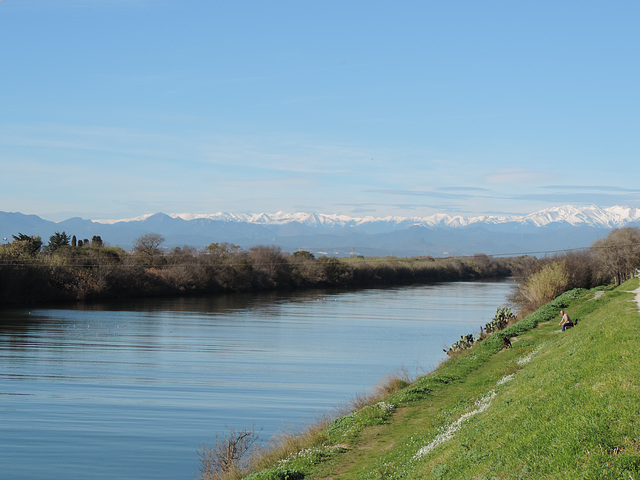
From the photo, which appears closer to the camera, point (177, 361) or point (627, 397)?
point (627, 397)

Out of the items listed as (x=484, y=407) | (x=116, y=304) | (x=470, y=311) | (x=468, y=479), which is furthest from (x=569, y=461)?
(x=116, y=304)

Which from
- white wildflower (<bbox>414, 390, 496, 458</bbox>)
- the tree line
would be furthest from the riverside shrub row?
white wildflower (<bbox>414, 390, 496, 458</bbox>)

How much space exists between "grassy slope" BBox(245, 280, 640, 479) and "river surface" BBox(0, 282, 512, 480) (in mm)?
4965

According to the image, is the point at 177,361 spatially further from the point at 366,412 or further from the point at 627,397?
the point at 627,397

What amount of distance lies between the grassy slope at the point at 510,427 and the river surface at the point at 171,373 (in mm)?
4965

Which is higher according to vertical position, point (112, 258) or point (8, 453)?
point (112, 258)

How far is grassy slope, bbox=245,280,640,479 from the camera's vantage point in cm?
789

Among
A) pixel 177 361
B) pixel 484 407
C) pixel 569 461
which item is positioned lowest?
pixel 177 361

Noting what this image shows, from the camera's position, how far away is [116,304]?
76.2m

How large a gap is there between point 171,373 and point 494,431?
83.8ft

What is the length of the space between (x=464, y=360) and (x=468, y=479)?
60.6ft

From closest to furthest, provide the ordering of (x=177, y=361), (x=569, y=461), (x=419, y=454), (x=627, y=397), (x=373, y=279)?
(x=569, y=461) → (x=627, y=397) → (x=419, y=454) → (x=177, y=361) → (x=373, y=279)

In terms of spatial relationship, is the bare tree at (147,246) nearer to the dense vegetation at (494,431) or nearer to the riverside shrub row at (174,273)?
the riverside shrub row at (174,273)

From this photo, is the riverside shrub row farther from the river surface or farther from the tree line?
the tree line
